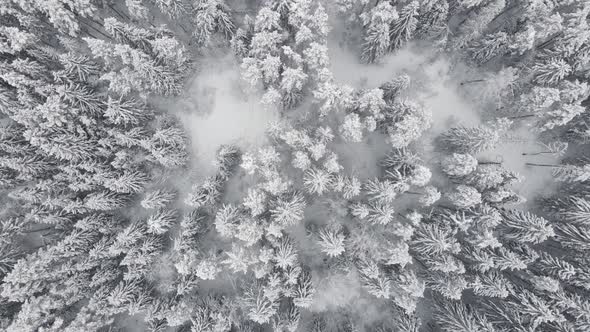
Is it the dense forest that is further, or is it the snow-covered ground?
the snow-covered ground

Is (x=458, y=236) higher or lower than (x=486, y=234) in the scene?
lower

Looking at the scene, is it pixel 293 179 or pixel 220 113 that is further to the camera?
pixel 220 113

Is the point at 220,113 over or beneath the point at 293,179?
over

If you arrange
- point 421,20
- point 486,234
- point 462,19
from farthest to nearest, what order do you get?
point 462,19 < point 421,20 < point 486,234

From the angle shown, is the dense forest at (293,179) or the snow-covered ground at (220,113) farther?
the snow-covered ground at (220,113)

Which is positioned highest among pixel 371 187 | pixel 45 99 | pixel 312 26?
pixel 45 99

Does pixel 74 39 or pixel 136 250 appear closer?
pixel 136 250

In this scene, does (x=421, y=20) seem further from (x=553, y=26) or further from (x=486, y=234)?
(x=486, y=234)

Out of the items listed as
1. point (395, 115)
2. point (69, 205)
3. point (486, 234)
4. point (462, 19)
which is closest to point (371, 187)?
point (395, 115)
